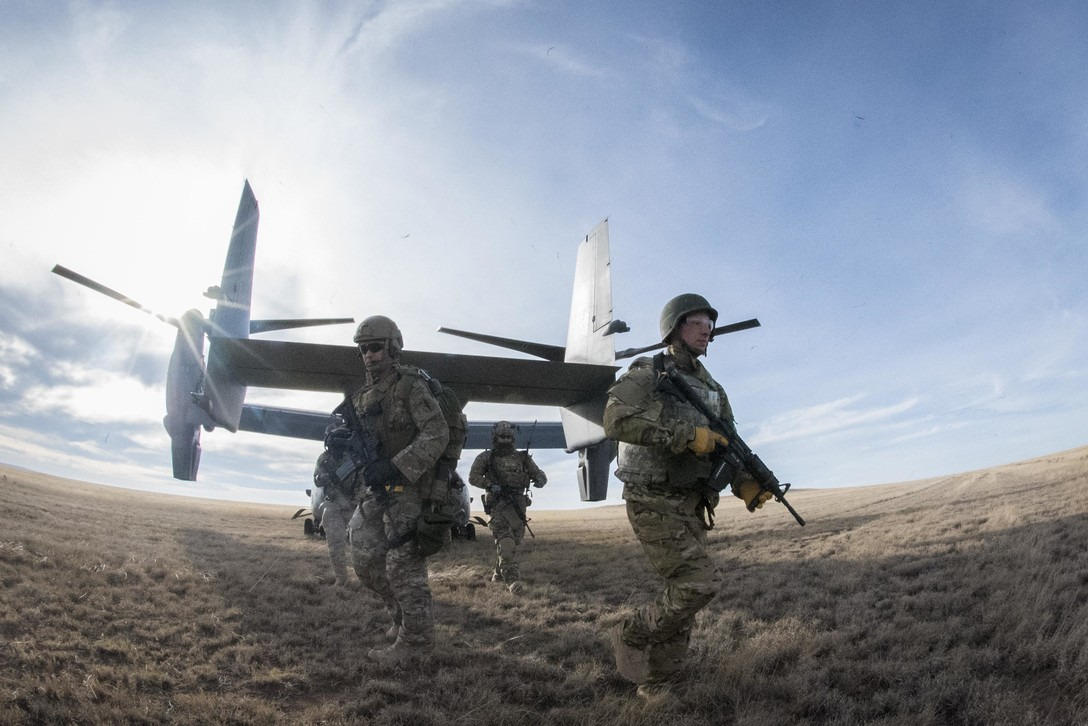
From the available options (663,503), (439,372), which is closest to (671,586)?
(663,503)

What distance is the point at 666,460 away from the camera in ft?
12.9

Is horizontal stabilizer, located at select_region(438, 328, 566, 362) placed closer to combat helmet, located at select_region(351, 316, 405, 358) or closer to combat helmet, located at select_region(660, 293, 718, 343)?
combat helmet, located at select_region(351, 316, 405, 358)

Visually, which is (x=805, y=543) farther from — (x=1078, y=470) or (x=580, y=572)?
(x=1078, y=470)

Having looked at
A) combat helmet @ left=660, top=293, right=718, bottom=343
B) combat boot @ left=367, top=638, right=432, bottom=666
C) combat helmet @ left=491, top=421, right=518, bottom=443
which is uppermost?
combat helmet @ left=660, top=293, right=718, bottom=343

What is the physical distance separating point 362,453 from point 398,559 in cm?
98

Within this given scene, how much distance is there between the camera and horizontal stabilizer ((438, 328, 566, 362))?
12000 mm

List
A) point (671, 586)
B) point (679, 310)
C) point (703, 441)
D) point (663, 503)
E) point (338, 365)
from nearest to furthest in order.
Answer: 1. point (703, 441)
2. point (671, 586)
3. point (663, 503)
4. point (679, 310)
5. point (338, 365)

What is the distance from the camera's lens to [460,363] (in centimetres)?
1030

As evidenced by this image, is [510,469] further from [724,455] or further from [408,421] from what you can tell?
[724,455]

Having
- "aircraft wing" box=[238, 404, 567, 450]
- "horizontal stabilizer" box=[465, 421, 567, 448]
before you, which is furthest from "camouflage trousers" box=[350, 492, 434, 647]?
"horizontal stabilizer" box=[465, 421, 567, 448]

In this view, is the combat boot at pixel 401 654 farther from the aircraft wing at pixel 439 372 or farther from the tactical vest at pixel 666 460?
the aircraft wing at pixel 439 372

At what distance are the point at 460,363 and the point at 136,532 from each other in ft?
29.7

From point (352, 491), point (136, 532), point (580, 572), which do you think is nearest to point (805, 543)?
point (580, 572)

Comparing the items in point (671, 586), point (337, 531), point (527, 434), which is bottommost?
point (337, 531)
